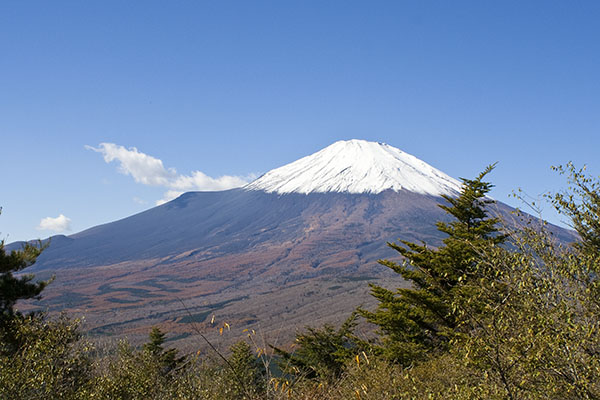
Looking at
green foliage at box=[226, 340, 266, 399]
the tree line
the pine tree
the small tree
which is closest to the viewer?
green foliage at box=[226, 340, 266, 399]

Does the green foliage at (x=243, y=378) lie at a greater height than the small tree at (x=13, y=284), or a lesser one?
lesser

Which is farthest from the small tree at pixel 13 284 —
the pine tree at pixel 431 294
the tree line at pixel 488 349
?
the pine tree at pixel 431 294

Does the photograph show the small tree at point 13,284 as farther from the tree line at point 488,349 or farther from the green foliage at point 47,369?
the green foliage at point 47,369

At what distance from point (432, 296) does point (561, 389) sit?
993cm

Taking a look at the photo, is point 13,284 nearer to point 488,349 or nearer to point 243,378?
point 243,378

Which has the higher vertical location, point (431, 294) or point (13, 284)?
point (13, 284)

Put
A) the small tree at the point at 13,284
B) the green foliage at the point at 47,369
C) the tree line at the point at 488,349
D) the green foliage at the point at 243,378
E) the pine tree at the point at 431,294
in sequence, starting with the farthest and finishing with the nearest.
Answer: the small tree at the point at 13,284, the pine tree at the point at 431,294, the green foliage at the point at 47,369, the tree line at the point at 488,349, the green foliage at the point at 243,378

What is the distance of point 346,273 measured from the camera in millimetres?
196750

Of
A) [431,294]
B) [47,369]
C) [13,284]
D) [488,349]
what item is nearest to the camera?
[488,349]

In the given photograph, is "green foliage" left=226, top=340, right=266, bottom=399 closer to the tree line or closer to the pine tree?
the tree line

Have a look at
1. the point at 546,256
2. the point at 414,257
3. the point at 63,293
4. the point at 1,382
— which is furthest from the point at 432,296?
the point at 63,293

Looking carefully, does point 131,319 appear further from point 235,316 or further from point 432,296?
point 432,296

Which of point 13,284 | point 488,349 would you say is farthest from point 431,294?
point 13,284

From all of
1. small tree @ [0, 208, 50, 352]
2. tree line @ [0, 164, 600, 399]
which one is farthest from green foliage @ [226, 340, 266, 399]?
small tree @ [0, 208, 50, 352]
